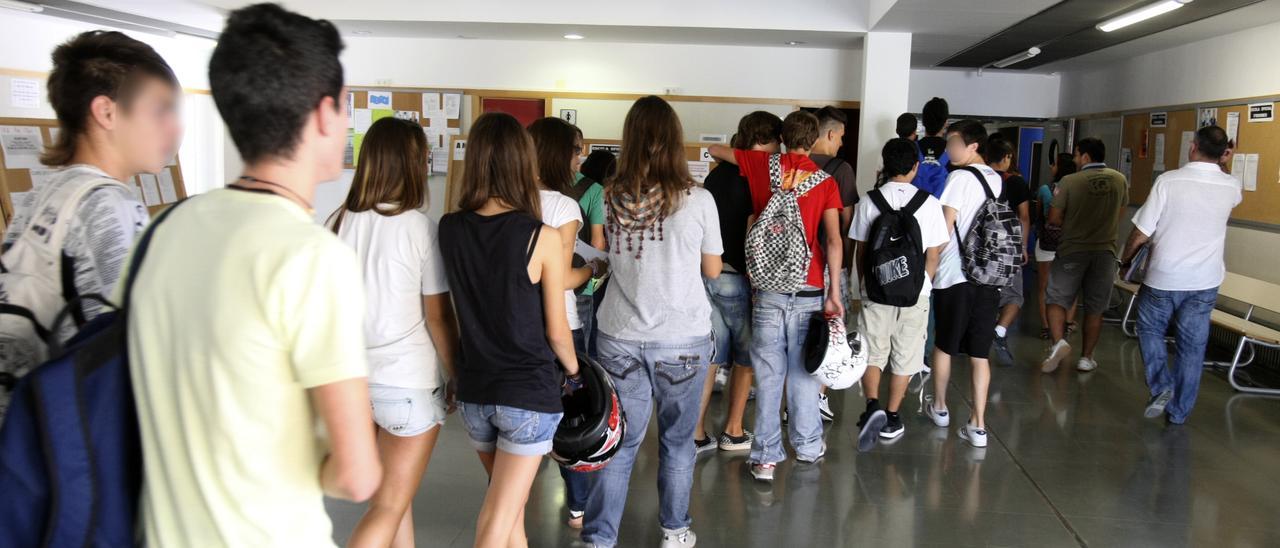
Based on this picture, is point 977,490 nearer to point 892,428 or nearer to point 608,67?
point 892,428

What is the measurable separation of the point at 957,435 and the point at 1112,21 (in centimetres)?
425

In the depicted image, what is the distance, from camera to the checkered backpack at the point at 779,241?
3.64 meters

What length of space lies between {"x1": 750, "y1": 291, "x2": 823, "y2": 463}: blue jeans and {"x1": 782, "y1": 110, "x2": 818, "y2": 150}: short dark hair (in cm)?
67

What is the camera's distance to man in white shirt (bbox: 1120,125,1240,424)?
193 inches

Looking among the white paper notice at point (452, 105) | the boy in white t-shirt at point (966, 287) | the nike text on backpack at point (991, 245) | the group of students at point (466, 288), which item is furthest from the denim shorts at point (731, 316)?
the white paper notice at point (452, 105)

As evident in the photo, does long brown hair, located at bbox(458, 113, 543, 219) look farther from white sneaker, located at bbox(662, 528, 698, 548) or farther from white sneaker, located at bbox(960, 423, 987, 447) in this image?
white sneaker, located at bbox(960, 423, 987, 447)

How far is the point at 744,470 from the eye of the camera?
4180 millimetres

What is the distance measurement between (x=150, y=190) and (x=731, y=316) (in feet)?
11.9

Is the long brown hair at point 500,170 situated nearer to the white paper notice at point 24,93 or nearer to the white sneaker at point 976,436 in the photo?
the white sneaker at point 976,436

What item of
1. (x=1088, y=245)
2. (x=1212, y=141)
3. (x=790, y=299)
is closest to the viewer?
(x=790, y=299)

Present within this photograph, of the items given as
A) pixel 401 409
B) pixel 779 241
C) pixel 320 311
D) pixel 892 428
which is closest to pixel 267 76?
pixel 320 311

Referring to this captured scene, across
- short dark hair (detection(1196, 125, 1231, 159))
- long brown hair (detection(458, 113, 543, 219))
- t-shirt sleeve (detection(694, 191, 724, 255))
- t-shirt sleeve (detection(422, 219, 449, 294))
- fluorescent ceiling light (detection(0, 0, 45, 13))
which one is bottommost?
t-shirt sleeve (detection(422, 219, 449, 294))

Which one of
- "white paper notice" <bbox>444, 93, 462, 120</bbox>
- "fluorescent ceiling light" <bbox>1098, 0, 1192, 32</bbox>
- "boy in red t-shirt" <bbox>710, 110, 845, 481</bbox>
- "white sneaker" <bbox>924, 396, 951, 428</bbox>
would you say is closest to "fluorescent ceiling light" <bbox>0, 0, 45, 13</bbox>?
"white paper notice" <bbox>444, 93, 462, 120</bbox>

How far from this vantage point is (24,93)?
7.54 meters
